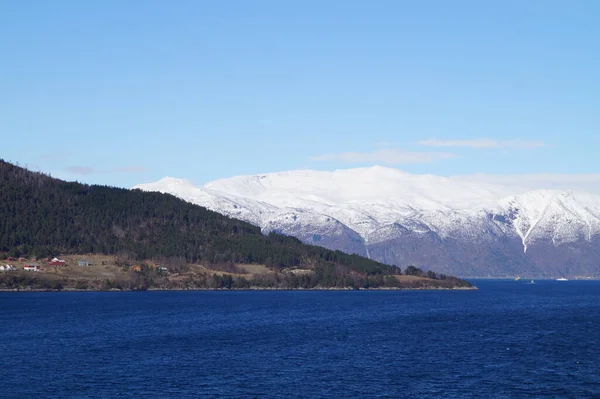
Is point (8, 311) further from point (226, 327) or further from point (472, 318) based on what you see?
point (472, 318)

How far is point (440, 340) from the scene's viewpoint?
447ft

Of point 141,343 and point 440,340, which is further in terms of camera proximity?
point 440,340

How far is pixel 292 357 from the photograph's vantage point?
376ft

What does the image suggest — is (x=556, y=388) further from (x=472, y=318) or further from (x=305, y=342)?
(x=472, y=318)

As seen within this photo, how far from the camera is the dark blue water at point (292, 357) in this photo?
300 feet

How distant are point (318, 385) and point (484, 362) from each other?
90.5 feet

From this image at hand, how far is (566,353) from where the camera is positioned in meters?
119

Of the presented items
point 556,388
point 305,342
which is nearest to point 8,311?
point 305,342

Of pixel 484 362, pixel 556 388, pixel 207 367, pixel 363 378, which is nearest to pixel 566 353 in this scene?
pixel 484 362

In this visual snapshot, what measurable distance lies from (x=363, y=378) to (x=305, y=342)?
112ft

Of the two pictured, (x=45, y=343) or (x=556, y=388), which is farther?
(x=45, y=343)

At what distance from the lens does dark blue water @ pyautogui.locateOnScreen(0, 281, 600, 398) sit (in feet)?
300

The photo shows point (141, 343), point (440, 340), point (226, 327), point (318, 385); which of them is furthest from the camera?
point (226, 327)

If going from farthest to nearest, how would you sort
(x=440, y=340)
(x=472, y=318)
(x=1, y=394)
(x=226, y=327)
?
(x=472, y=318)
(x=226, y=327)
(x=440, y=340)
(x=1, y=394)
